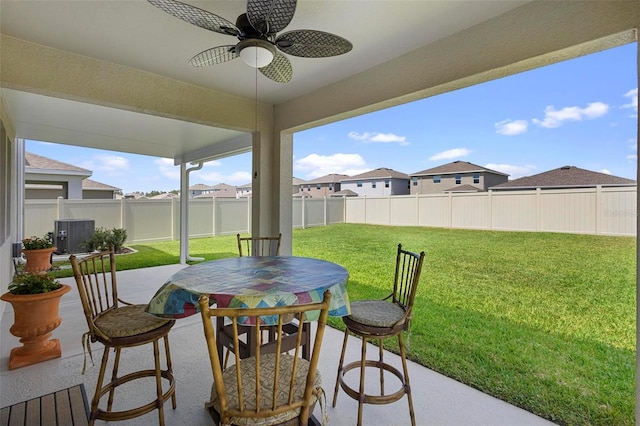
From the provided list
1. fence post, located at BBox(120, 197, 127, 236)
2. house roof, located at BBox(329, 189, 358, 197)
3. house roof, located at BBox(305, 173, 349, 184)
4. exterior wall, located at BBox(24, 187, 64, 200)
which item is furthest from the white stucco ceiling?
exterior wall, located at BBox(24, 187, 64, 200)

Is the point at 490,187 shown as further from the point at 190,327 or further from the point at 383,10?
the point at 190,327

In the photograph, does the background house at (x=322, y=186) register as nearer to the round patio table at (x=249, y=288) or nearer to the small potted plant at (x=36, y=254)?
the small potted plant at (x=36, y=254)

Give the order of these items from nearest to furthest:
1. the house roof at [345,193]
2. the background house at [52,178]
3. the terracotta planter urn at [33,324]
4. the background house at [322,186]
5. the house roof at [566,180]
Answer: the terracotta planter urn at [33,324]
the house roof at [566,180]
the house roof at [345,193]
the background house at [322,186]
the background house at [52,178]

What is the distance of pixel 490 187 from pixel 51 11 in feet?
15.1

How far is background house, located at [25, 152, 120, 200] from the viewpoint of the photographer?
8.31 meters

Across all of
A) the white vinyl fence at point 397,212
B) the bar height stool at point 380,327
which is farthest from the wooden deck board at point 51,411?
the white vinyl fence at point 397,212

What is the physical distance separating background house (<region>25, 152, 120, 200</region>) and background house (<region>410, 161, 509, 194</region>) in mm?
9795

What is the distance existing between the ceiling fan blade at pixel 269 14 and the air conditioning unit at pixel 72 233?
8107 mm

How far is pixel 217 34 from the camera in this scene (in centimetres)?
220

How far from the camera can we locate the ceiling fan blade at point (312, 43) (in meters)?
1.62

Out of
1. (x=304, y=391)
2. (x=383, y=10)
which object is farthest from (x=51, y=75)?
(x=304, y=391)

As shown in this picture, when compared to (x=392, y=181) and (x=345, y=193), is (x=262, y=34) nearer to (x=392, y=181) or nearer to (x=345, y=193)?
(x=392, y=181)

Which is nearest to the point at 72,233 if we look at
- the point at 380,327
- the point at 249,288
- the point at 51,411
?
the point at 51,411

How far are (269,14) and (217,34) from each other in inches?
36.6
